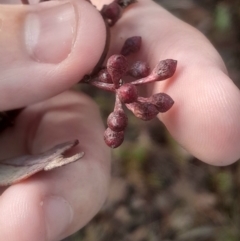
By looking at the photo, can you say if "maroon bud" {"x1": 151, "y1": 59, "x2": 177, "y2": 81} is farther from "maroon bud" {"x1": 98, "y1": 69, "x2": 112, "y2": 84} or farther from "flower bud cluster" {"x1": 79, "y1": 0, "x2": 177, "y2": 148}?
"maroon bud" {"x1": 98, "y1": 69, "x2": 112, "y2": 84}

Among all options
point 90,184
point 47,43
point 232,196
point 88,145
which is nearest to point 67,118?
point 88,145

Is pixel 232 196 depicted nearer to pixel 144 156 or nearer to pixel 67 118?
pixel 144 156

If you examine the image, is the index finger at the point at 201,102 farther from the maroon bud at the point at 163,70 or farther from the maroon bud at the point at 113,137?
the maroon bud at the point at 113,137

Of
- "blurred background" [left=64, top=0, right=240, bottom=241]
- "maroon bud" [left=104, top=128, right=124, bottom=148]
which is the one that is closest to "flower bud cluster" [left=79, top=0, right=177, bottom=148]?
"maroon bud" [left=104, top=128, right=124, bottom=148]

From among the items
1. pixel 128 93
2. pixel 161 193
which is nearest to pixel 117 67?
pixel 128 93

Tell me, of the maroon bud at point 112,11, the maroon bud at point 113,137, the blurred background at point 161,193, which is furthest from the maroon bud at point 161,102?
the blurred background at point 161,193
